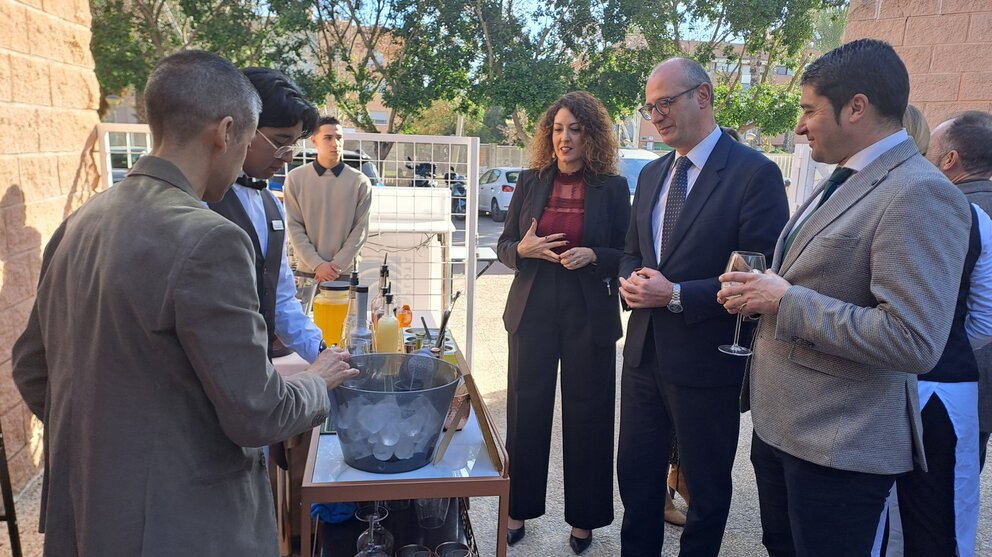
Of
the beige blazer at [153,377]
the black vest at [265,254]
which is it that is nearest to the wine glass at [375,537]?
the black vest at [265,254]

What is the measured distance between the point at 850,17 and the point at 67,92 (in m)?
5.24

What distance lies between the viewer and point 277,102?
208cm

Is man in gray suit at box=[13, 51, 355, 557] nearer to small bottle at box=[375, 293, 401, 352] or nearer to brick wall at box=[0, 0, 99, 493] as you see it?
small bottle at box=[375, 293, 401, 352]

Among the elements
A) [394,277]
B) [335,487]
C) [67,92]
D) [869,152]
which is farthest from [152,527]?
[394,277]

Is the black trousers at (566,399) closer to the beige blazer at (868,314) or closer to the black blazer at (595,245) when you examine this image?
the black blazer at (595,245)

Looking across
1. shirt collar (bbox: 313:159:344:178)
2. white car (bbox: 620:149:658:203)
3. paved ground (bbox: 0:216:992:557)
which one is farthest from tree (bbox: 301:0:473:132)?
paved ground (bbox: 0:216:992:557)

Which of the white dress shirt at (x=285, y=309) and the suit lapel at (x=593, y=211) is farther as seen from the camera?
the suit lapel at (x=593, y=211)

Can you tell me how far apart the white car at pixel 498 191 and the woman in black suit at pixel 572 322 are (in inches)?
604

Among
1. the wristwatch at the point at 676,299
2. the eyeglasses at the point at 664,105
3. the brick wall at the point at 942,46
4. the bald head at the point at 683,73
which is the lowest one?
the wristwatch at the point at 676,299

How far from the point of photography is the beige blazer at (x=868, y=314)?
5.22 feet

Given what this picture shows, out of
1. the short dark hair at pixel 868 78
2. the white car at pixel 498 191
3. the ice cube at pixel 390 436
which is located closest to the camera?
the short dark hair at pixel 868 78

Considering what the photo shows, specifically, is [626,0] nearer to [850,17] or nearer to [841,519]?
[850,17]

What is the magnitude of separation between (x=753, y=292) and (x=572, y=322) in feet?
4.23

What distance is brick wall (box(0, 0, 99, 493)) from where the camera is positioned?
310 cm
